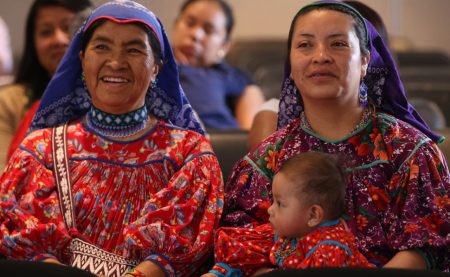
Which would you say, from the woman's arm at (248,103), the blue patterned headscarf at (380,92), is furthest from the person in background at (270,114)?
the woman's arm at (248,103)

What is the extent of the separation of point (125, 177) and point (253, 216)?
15.4 inches

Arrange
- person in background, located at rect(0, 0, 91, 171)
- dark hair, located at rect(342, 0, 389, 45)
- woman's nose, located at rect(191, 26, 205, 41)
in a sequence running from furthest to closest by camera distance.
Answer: woman's nose, located at rect(191, 26, 205, 41) → person in background, located at rect(0, 0, 91, 171) → dark hair, located at rect(342, 0, 389, 45)

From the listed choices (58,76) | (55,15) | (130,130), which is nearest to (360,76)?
(130,130)

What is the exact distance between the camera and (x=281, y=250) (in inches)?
99.7

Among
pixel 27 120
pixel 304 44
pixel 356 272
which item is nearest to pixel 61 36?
pixel 27 120

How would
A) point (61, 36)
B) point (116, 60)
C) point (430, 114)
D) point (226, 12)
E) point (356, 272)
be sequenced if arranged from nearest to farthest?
1. point (356, 272)
2. point (116, 60)
3. point (61, 36)
4. point (430, 114)
5. point (226, 12)

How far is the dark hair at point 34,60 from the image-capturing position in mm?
3982

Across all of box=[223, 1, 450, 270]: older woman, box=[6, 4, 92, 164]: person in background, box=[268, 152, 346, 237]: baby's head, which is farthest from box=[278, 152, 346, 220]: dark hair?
box=[6, 4, 92, 164]: person in background

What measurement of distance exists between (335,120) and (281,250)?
1.43 feet

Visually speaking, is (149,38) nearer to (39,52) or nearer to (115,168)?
(115,168)

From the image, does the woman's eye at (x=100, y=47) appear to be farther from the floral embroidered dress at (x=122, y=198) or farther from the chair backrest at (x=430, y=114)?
the chair backrest at (x=430, y=114)

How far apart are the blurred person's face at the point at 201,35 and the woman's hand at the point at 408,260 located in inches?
104

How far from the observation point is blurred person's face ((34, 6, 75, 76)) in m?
3.99

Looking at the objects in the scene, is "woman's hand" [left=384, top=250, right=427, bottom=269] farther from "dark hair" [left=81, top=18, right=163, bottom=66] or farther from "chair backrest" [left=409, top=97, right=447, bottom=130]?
"chair backrest" [left=409, top=97, right=447, bottom=130]
